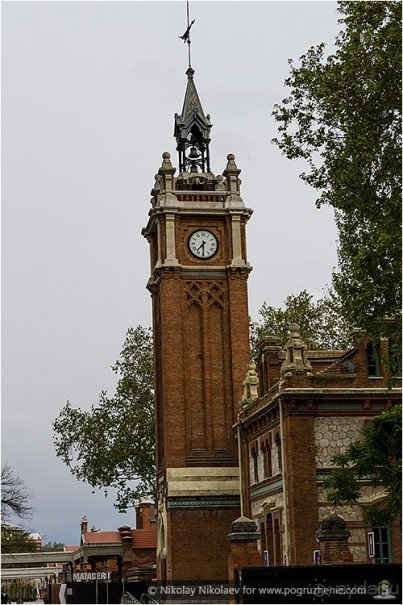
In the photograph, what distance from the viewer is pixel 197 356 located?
5553 centimetres

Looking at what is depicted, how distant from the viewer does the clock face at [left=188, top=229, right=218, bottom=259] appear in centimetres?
5622

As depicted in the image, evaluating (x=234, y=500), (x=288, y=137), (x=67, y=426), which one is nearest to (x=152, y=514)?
(x=67, y=426)

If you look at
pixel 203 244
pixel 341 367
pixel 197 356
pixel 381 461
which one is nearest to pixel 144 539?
pixel 197 356

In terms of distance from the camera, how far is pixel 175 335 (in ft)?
180

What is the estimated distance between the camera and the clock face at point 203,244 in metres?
56.2

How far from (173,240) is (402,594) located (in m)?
34.8

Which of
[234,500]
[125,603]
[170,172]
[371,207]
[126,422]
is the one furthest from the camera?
[126,422]

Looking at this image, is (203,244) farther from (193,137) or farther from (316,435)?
(316,435)

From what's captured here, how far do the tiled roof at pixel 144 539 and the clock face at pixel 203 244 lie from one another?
2293 centimetres

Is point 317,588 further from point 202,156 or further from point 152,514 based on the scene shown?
point 152,514

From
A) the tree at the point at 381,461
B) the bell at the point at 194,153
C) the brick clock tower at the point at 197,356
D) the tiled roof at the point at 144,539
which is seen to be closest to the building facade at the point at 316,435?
the tree at the point at 381,461

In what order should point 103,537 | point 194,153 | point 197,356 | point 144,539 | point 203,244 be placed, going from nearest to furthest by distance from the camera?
1. point 197,356
2. point 203,244
3. point 194,153
4. point 144,539
5. point 103,537

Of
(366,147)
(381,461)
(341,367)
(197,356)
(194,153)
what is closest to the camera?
(366,147)

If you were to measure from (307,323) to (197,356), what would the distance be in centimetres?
988
